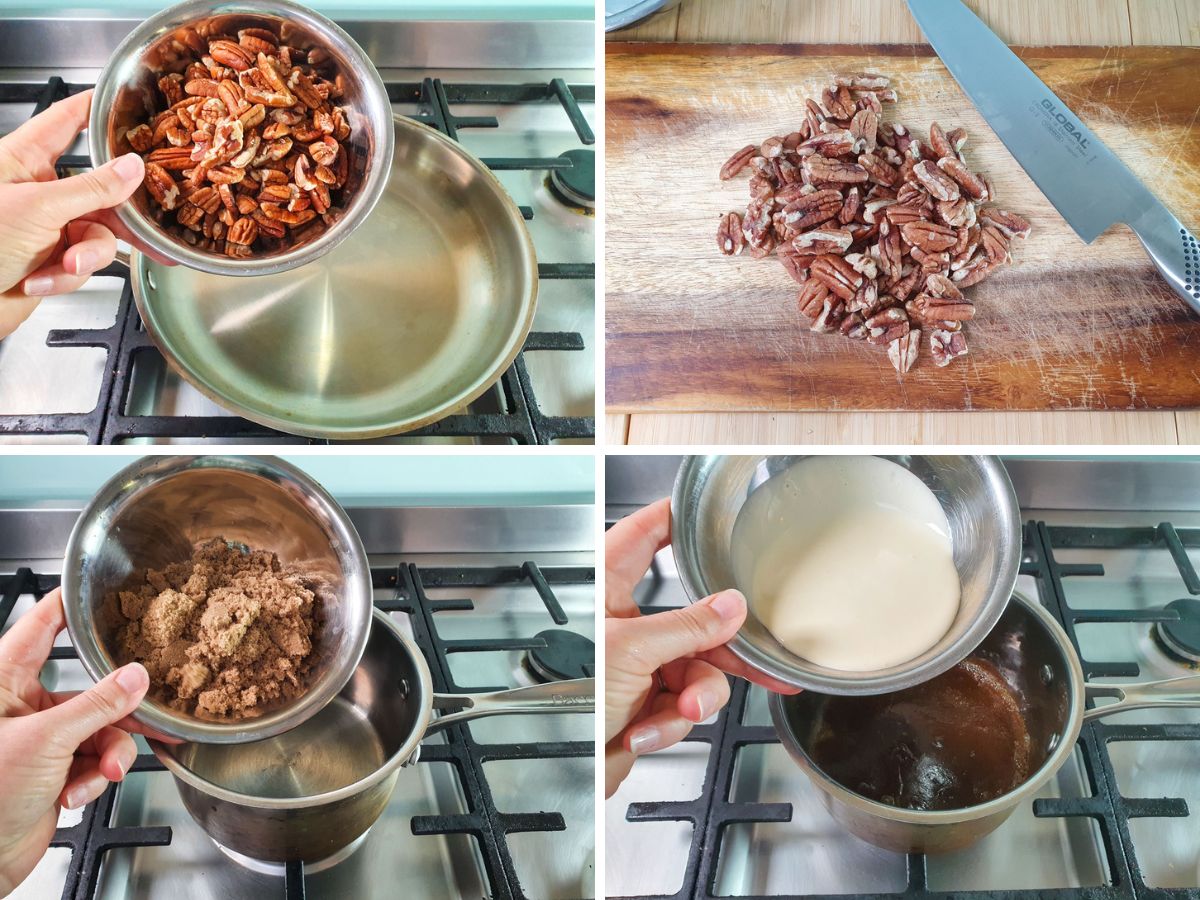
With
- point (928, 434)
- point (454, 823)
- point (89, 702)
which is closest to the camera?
point (89, 702)

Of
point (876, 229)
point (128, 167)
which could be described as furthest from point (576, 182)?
point (128, 167)

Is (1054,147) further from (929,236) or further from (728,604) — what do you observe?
(728,604)

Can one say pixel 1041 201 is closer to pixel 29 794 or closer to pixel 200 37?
pixel 200 37

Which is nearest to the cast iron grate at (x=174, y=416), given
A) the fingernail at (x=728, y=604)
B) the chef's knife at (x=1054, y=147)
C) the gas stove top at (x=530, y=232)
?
the gas stove top at (x=530, y=232)

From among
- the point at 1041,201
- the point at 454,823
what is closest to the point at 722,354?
the point at 1041,201

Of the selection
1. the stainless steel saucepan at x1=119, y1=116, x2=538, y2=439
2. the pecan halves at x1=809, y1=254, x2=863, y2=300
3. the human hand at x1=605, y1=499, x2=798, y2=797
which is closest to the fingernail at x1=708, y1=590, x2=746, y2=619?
the human hand at x1=605, y1=499, x2=798, y2=797

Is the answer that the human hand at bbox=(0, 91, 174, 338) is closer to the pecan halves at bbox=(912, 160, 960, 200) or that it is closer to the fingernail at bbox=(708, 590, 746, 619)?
the fingernail at bbox=(708, 590, 746, 619)
